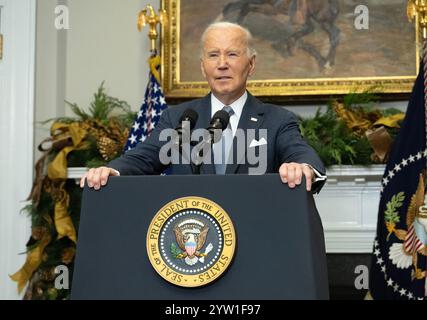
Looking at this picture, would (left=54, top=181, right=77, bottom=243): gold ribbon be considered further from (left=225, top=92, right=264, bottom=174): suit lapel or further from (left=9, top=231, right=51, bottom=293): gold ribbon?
(left=225, top=92, right=264, bottom=174): suit lapel

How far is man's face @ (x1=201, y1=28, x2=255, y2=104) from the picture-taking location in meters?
2.66

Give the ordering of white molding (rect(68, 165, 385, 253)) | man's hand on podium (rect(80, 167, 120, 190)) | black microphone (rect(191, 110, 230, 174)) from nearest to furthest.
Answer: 1. man's hand on podium (rect(80, 167, 120, 190))
2. black microphone (rect(191, 110, 230, 174))
3. white molding (rect(68, 165, 385, 253))

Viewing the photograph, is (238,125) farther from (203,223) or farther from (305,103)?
(305,103)

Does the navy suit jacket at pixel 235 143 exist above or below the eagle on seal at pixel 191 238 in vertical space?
above

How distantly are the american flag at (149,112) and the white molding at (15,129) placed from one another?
1.09 m

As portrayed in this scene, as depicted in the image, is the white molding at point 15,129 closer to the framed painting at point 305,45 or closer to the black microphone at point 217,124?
the framed painting at point 305,45

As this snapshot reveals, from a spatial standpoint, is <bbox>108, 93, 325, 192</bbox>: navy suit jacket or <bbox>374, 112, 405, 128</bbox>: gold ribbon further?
<bbox>374, 112, 405, 128</bbox>: gold ribbon

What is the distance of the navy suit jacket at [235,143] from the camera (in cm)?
244

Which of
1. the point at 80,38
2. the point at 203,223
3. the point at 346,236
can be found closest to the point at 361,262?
the point at 346,236

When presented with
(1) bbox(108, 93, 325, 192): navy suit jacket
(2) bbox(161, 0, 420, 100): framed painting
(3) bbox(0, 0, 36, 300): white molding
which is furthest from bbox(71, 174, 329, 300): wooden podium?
(3) bbox(0, 0, 36, 300): white molding

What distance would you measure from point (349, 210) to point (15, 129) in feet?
8.79

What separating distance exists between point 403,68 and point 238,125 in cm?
265

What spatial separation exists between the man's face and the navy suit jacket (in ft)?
0.30

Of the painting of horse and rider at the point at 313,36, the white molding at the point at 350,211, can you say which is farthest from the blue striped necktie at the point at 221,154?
the painting of horse and rider at the point at 313,36
